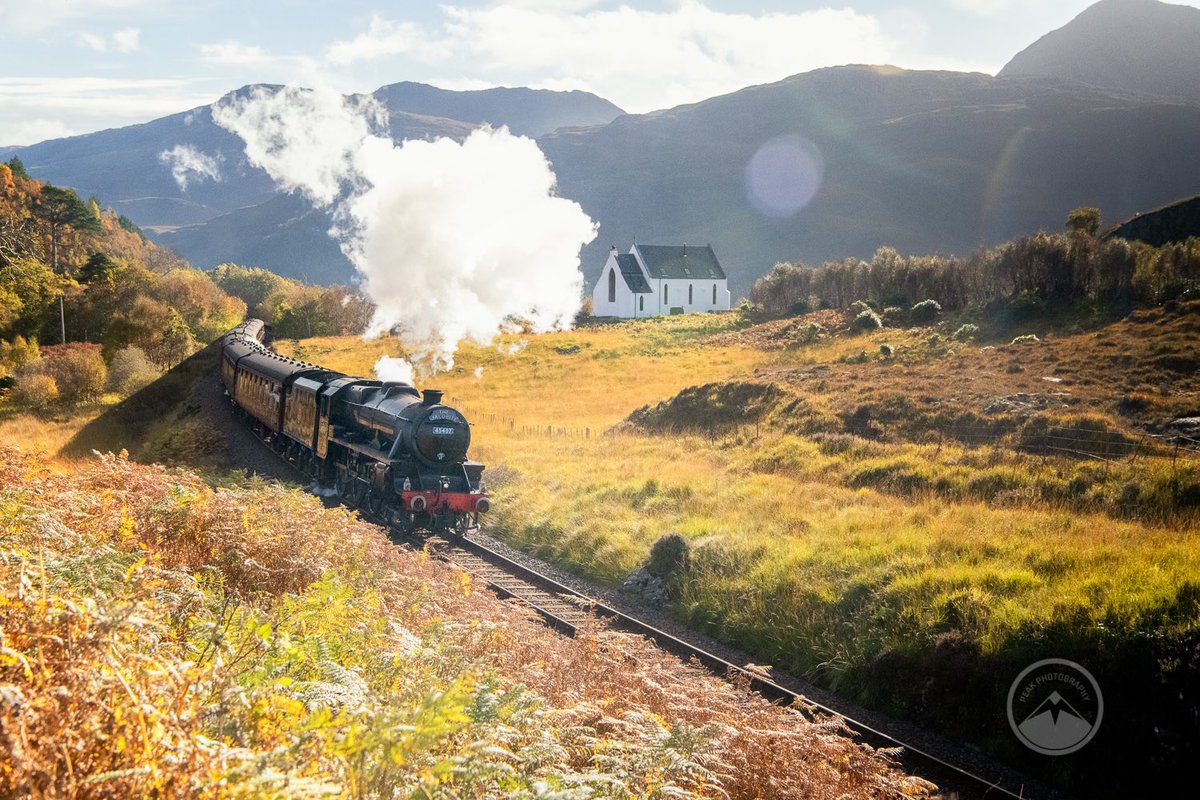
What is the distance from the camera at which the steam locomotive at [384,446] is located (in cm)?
1917

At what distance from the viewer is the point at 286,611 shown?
672 cm

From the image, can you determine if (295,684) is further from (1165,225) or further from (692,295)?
(692,295)

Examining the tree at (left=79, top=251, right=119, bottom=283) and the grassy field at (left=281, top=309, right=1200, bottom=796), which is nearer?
the grassy field at (left=281, top=309, right=1200, bottom=796)

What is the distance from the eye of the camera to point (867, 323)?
5044cm

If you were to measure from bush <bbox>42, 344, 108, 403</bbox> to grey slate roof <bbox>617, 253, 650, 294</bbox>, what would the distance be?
52.5 m

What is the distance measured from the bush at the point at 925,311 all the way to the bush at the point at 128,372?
45991mm

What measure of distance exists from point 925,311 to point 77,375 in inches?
1939

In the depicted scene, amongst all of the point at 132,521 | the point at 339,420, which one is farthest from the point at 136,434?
the point at 132,521

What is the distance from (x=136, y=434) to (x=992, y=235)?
16174cm

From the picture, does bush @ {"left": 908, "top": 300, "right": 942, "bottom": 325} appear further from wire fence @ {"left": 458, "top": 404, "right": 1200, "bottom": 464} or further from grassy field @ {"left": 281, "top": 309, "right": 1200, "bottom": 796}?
wire fence @ {"left": 458, "top": 404, "right": 1200, "bottom": 464}

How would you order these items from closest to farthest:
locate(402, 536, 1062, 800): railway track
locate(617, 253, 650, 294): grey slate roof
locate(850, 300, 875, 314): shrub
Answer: locate(402, 536, 1062, 800): railway track → locate(850, 300, 875, 314): shrub → locate(617, 253, 650, 294): grey slate roof

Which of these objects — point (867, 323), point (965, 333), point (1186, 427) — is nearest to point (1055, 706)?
point (1186, 427)

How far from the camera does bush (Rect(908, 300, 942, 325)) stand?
49.5 meters

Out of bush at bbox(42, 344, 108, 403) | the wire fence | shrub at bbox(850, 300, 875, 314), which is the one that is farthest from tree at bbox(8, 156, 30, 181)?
shrub at bbox(850, 300, 875, 314)
